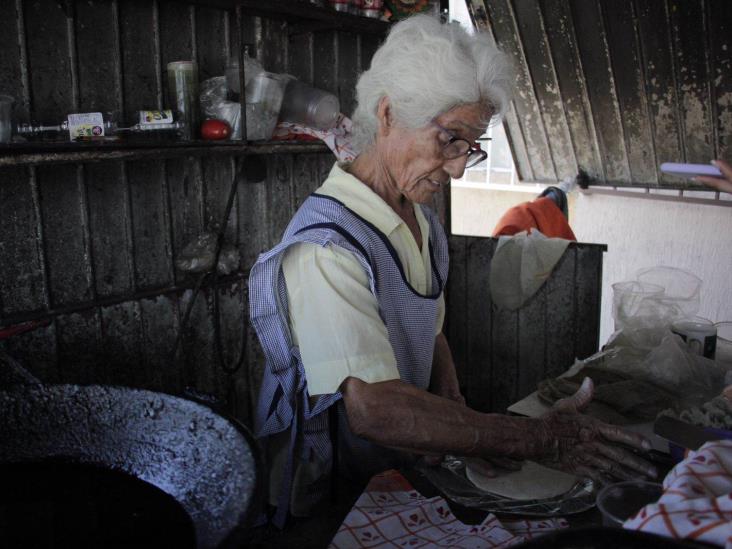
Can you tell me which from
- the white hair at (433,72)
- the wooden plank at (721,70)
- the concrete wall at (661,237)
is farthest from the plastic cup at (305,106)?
the concrete wall at (661,237)

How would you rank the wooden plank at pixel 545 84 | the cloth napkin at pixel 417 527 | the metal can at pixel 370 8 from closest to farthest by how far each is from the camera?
the cloth napkin at pixel 417 527, the metal can at pixel 370 8, the wooden plank at pixel 545 84

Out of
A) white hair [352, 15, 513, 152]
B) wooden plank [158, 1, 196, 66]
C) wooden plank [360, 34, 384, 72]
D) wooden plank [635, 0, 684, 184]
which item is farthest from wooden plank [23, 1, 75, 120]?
wooden plank [635, 0, 684, 184]

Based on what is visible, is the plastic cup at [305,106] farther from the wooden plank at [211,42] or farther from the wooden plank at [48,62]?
the wooden plank at [48,62]

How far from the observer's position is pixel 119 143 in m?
1.93

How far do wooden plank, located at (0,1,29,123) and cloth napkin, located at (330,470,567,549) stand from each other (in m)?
1.51

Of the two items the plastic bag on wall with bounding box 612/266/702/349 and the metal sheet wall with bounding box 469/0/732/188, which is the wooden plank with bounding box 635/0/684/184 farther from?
the plastic bag on wall with bounding box 612/266/702/349

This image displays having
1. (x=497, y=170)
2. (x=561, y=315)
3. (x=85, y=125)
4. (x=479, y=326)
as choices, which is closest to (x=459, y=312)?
(x=479, y=326)

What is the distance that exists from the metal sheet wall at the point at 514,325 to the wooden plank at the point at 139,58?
1.68 m

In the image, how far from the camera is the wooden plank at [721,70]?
309 cm

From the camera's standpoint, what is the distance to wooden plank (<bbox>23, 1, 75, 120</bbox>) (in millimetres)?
1972

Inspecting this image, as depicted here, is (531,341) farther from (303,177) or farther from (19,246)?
(19,246)

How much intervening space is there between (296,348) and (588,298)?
1.94 meters

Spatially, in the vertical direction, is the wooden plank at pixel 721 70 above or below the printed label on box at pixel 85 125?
above

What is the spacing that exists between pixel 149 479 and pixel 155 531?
0.15 m
